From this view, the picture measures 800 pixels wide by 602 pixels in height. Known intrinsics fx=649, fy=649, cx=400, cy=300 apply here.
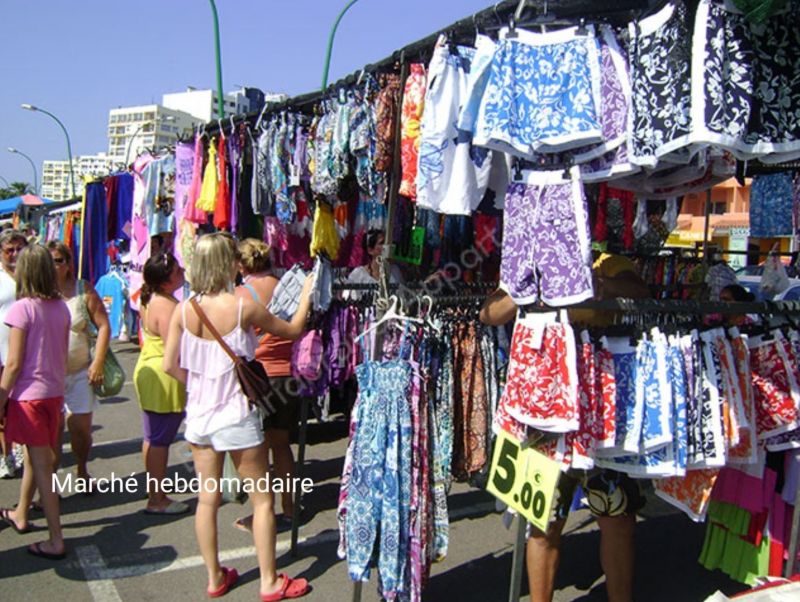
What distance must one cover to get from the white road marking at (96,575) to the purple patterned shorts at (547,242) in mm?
2749

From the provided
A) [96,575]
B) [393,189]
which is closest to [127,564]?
[96,575]

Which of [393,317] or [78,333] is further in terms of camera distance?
[78,333]

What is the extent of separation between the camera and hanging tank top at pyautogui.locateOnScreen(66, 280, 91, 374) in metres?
4.59

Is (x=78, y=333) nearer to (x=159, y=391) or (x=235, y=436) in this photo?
(x=159, y=391)

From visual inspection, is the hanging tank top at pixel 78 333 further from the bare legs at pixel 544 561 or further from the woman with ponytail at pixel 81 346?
the bare legs at pixel 544 561

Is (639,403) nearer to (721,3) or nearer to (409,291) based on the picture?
(409,291)

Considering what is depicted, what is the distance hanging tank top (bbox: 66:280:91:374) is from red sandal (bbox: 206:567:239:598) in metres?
1.95

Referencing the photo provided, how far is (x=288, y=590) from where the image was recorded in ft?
11.4

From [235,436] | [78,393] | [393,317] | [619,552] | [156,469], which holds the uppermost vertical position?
[393,317]

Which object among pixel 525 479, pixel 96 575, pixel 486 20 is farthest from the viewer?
pixel 96 575

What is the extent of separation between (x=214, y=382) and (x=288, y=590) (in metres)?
1.20

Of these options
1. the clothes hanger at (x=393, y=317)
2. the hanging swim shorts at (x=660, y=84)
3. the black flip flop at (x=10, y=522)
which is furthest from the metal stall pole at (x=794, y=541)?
the black flip flop at (x=10, y=522)

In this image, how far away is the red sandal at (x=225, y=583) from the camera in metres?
3.49

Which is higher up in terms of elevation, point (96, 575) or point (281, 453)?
point (281, 453)
